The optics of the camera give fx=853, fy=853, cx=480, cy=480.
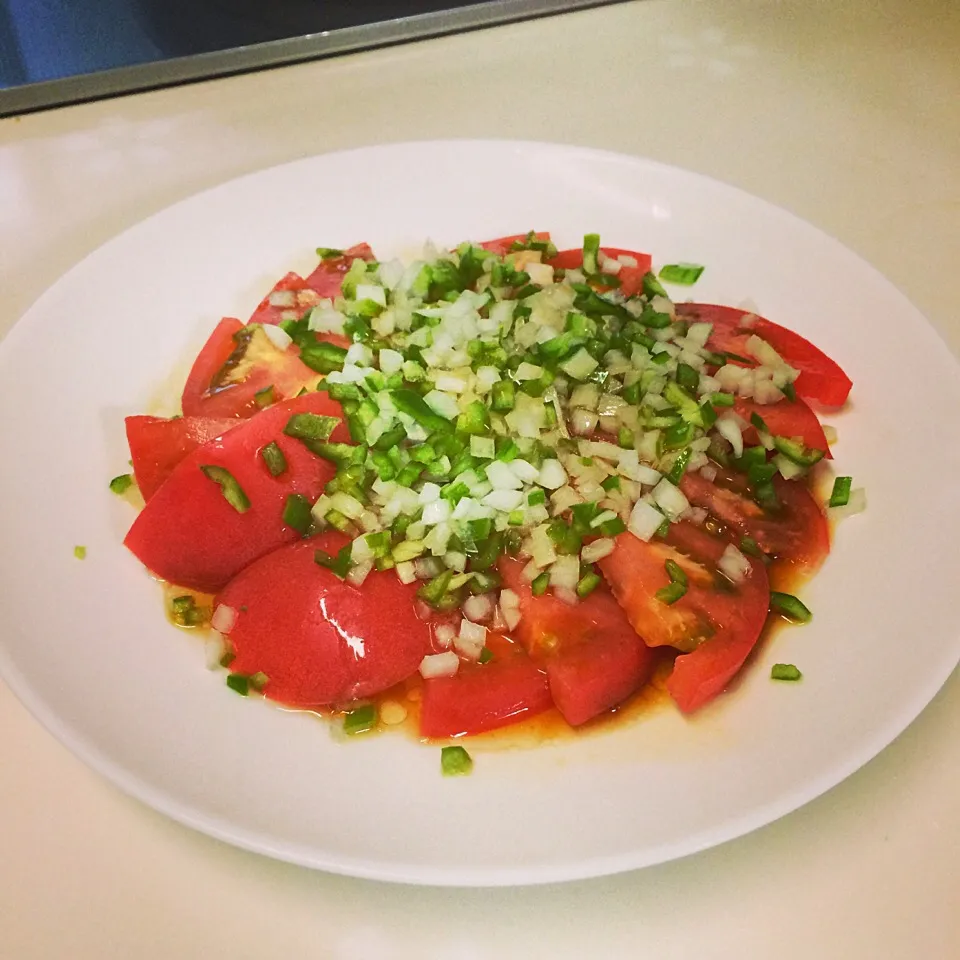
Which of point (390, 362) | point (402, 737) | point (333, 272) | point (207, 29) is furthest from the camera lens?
point (207, 29)

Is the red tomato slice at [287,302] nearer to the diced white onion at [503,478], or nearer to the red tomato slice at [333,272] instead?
the red tomato slice at [333,272]

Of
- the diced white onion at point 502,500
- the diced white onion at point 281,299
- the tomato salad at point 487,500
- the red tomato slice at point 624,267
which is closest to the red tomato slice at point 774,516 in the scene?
the tomato salad at point 487,500

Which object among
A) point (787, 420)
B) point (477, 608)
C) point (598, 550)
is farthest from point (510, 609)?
point (787, 420)

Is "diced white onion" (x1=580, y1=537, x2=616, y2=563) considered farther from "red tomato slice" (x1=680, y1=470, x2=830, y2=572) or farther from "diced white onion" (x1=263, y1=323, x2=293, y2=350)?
"diced white onion" (x1=263, y1=323, x2=293, y2=350)

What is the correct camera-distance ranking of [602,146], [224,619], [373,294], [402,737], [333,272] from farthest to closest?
[602,146], [333,272], [373,294], [224,619], [402,737]

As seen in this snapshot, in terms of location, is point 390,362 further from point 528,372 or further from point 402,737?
point 402,737

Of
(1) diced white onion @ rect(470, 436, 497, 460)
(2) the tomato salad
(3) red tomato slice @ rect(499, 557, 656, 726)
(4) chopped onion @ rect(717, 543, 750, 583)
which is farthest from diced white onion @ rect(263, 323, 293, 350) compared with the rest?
(4) chopped onion @ rect(717, 543, 750, 583)

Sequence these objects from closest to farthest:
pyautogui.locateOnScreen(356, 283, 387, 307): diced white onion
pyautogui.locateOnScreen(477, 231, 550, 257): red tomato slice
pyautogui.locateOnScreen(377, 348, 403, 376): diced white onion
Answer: pyautogui.locateOnScreen(377, 348, 403, 376): diced white onion
pyautogui.locateOnScreen(356, 283, 387, 307): diced white onion
pyautogui.locateOnScreen(477, 231, 550, 257): red tomato slice
